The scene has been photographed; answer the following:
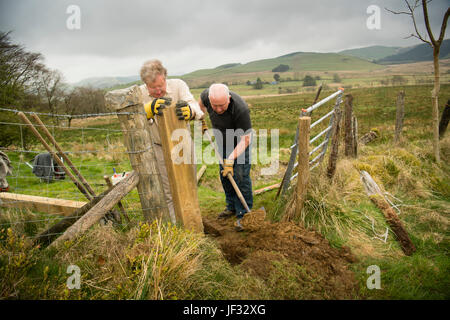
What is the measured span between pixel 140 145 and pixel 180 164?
0.47m

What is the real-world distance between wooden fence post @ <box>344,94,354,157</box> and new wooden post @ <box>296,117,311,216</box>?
2.40 metres

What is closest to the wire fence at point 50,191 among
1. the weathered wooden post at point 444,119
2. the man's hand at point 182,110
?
the man's hand at point 182,110

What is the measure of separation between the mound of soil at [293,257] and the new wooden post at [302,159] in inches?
16.1

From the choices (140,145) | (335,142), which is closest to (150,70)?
(140,145)

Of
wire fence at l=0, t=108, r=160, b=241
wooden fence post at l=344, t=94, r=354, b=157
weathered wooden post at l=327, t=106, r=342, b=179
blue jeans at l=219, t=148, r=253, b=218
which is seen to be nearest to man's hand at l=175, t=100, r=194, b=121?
wire fence at l=0, t=108, r=160, b=241

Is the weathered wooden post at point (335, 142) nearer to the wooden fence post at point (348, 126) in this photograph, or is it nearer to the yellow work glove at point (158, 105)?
the wooden fence post at point (348, 126)

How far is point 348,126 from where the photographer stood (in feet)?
17.3

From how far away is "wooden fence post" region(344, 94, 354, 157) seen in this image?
5.07 m

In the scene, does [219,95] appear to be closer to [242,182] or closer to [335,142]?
[242,182]

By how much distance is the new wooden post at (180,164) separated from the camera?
8.18ft
